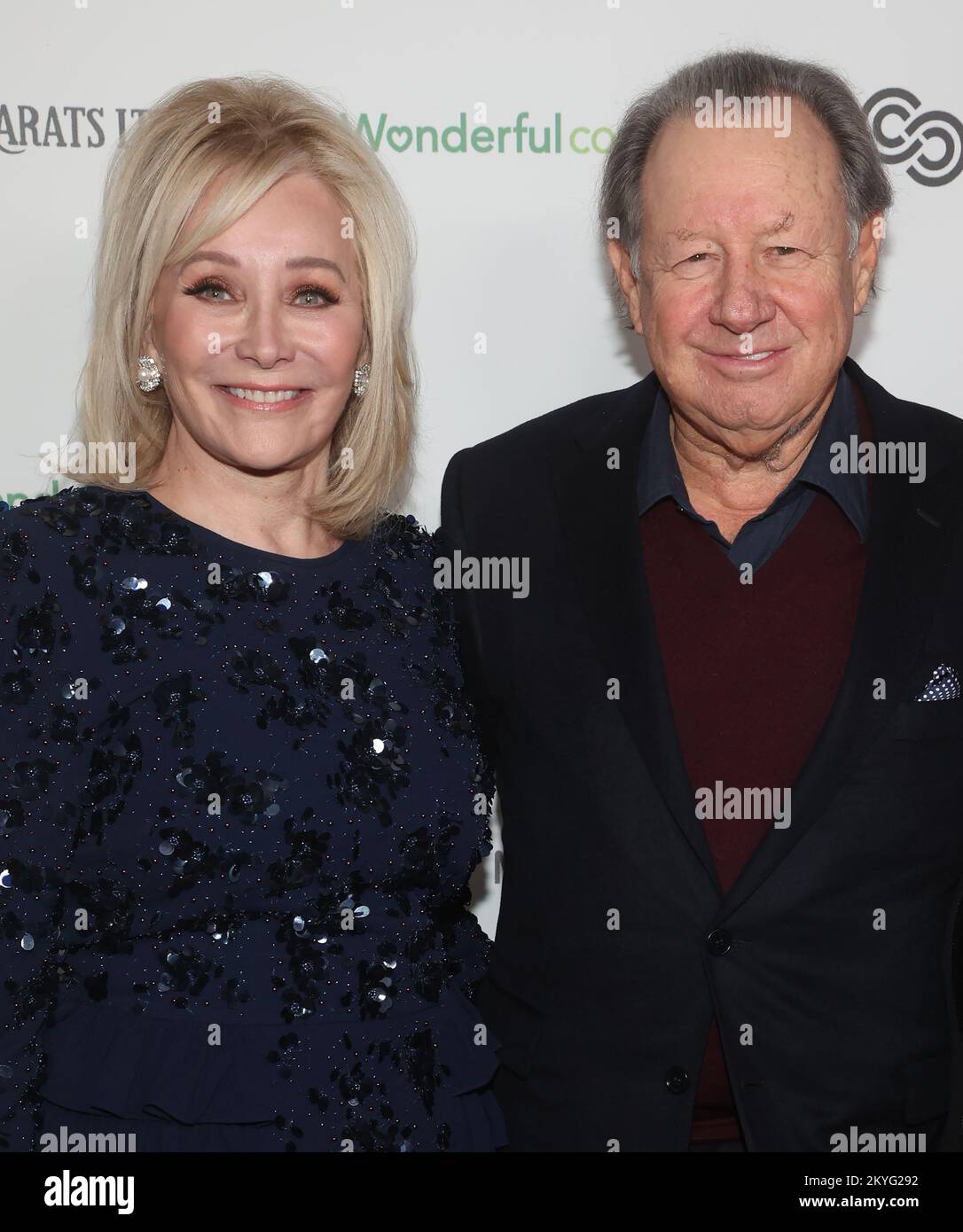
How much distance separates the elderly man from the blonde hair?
221 mm

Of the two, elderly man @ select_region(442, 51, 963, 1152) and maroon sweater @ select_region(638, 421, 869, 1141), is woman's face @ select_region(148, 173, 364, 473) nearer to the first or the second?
elderly man @ select_region(442, 51, 963, 1152)

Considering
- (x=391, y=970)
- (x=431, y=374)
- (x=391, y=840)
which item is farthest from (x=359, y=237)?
(x=391, y=970)

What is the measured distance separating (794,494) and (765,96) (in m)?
0.50

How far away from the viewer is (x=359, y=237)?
180 cm

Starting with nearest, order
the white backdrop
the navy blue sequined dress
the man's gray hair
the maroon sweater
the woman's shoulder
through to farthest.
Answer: the navy blue sequined dress
the maroon sweater
the man's gray hair
the woman's shoulder
the white backdrop

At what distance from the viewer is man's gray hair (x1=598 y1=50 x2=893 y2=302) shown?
5.80 ft

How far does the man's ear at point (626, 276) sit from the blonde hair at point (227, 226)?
275mm

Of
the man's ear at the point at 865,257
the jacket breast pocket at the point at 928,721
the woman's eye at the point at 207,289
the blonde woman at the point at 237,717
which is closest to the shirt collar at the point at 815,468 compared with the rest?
the man's ear at the point at 865,257

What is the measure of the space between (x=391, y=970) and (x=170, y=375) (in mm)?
763

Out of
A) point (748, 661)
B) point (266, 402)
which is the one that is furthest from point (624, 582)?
point (266, 402)

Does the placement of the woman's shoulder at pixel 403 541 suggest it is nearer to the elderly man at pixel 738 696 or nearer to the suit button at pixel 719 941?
the elderly man at pixel 738 696

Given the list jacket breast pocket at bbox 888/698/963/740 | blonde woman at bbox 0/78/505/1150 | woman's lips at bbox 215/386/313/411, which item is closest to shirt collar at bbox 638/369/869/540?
jacket breast pocket at bbox 888/698/963/740

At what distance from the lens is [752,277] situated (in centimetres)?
170

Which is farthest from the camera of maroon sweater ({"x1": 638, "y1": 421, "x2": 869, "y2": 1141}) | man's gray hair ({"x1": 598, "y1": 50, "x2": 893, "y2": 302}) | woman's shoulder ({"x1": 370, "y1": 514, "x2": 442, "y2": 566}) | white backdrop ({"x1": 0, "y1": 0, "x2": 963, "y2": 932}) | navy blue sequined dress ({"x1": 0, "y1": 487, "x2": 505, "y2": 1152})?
white backdrop ({"x1": 0, "y1": 0, "x2": 963, "y2": 932})
